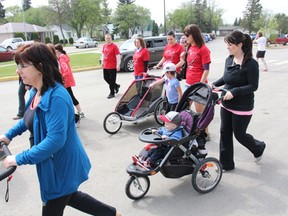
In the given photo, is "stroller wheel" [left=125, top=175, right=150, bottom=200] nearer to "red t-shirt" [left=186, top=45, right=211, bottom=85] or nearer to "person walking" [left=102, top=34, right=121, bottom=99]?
"red t-shirt" [left=186, top=45, right=211, bottom=85]

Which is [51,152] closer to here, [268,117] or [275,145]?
[275,145]

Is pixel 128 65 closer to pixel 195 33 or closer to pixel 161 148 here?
pixel 195 33

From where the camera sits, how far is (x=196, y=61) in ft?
16.6

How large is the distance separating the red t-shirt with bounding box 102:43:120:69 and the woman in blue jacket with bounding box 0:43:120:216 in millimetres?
6519

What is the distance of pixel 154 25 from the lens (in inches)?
3647

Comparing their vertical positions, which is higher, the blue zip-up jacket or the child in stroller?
the blue zip-up jacket

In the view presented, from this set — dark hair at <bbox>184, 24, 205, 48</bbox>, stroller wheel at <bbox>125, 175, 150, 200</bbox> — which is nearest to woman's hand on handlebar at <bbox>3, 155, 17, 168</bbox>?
stroller wheel at <bbox>125, 175, 150, 200</bbox>

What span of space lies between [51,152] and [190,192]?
2168mm

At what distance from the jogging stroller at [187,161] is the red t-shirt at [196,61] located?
1.29 meters

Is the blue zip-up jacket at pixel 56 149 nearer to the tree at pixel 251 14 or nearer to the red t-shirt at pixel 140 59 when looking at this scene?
the red t-shirt at pixel 140 59

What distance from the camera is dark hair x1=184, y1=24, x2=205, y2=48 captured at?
16.0 ft

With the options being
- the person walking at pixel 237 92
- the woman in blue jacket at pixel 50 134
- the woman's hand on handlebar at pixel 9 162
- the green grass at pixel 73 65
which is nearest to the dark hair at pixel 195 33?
the person walking at pixel 237 92

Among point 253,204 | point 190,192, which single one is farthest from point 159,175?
point 253,204

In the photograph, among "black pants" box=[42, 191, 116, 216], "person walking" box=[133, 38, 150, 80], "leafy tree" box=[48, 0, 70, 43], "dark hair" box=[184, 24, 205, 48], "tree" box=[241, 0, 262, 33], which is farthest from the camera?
"tree" box=[241, 0, 262, 33]
